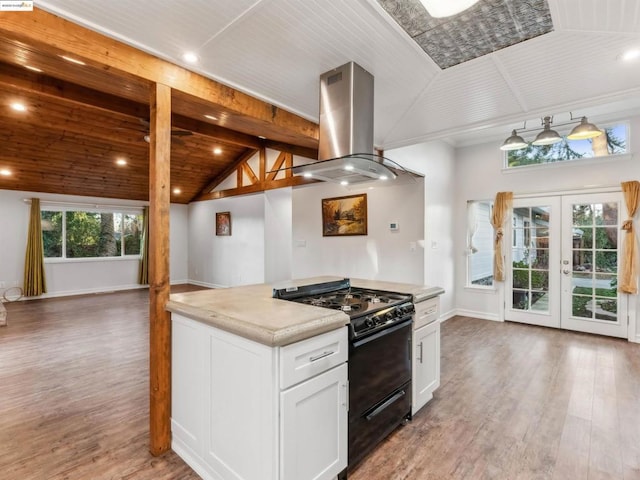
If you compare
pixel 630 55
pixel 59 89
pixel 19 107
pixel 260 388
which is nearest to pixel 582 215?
pixel 630 55

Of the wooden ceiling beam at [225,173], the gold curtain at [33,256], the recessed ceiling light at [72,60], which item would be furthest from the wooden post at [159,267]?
the gold curtain at [33,256]

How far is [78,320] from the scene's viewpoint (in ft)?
17.4

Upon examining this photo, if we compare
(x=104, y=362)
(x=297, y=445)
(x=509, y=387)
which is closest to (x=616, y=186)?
(x=509, y=387)

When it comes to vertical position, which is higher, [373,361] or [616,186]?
[616,186]

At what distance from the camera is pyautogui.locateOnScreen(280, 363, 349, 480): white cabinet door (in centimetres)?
145

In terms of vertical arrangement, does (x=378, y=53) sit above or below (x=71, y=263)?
above

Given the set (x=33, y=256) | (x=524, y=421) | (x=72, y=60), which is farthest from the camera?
(x=33, y=256)

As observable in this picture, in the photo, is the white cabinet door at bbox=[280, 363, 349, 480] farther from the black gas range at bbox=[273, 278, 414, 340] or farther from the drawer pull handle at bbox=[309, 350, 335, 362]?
the black gas range at bbox=[273, 278, 414, 340]

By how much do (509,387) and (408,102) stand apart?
8.87ft

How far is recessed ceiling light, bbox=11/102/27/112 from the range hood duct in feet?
14.9

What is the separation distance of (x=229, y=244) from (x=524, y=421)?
7103 mm

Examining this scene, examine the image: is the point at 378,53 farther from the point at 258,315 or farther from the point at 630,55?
the point at 258,315

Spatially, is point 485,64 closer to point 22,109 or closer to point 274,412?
point 274,412

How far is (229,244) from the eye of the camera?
27.2ft
